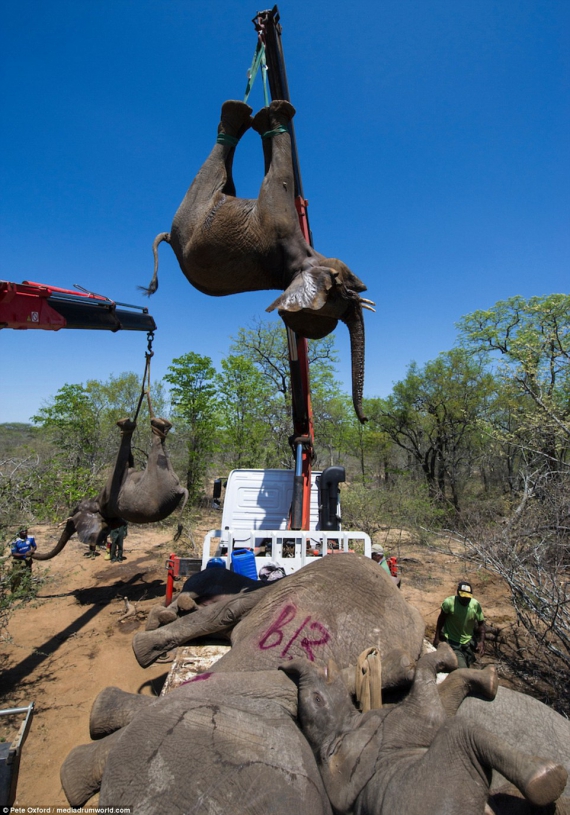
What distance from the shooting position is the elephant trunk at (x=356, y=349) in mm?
3285

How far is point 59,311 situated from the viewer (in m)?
5.00

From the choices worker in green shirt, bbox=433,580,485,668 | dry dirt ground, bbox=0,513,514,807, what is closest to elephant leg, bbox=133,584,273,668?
dry dirt ground, bbox=0,513,514,807

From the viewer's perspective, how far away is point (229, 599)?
3510mm

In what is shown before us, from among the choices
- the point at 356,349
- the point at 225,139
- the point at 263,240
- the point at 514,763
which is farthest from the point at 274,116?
the point at 514,763

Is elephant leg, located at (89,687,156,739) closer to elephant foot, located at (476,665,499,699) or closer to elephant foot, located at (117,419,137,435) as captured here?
elephant foot, located at (476,665,499,699)

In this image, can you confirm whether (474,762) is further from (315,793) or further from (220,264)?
(220,264)

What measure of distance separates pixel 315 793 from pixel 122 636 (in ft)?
21.5

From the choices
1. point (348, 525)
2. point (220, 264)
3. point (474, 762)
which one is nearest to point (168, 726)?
point (474, 762)

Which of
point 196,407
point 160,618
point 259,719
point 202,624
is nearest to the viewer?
point 259,719

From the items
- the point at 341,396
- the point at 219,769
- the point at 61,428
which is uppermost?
the point at 341,396

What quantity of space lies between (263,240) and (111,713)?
9.84 feet

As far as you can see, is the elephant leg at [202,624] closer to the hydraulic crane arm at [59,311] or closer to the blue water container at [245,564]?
the blue water container at [245,564]

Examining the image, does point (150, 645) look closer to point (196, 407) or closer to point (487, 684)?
point (487, 684)

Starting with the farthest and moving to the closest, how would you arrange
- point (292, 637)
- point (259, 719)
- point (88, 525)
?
1. point (88, 525)
2. point (292, 637)
3. point (259, 719)
